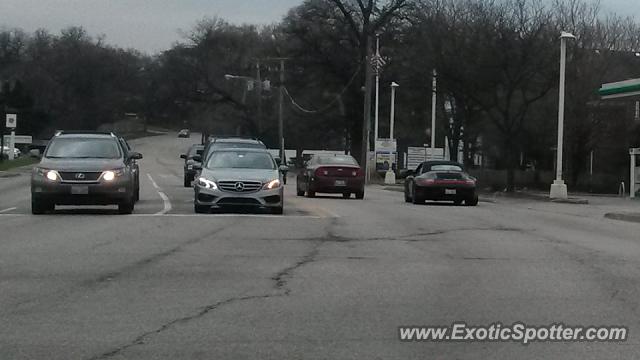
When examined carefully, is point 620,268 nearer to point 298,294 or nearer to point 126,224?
point 298,294

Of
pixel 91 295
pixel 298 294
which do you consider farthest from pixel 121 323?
pixel 298 294

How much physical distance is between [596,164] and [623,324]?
47.8 meters

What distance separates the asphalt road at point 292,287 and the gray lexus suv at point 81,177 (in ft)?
1.95

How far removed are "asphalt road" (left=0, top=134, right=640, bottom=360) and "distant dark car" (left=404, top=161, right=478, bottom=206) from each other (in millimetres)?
8682

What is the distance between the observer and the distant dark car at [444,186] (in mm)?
26234

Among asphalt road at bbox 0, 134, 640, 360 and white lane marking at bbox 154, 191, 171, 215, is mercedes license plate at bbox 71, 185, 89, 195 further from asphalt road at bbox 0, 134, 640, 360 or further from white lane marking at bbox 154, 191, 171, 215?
white lane marking at bbox 154, 191, 171, 215

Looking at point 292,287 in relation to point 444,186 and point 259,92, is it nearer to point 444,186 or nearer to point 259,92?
point 444,186

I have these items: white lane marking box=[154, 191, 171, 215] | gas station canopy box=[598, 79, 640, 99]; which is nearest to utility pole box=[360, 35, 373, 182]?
gas station canopy box=[598, 79, 640, 99]

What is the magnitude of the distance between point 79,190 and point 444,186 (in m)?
12.2

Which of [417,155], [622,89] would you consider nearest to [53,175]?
[622,89]

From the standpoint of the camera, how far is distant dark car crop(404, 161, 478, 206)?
1033 inches

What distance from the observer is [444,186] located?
26.2m

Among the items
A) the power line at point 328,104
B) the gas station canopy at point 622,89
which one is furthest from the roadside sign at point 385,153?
the gas station canopy at point 622,89

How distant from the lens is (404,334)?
24.6 ft
